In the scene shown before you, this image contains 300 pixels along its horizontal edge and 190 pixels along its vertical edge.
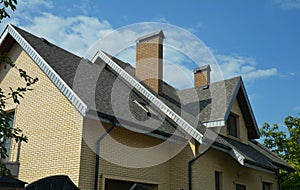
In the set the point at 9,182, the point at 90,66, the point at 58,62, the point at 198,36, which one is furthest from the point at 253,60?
the point at 9,182

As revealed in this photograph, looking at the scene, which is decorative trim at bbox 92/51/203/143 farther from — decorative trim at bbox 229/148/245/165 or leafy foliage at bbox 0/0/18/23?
leafy foliage at bbox 0/0/18/23

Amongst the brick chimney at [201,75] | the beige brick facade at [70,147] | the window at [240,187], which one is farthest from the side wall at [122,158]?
the brick chimney at [201,75]

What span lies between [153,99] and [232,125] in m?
4.15

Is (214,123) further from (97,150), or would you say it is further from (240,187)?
(97,150)

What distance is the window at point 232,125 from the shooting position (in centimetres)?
1423

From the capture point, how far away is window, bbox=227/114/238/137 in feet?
46.7

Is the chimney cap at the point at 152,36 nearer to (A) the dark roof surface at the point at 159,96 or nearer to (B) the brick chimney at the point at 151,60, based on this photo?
(B) the brick chimney at the point at 151,60

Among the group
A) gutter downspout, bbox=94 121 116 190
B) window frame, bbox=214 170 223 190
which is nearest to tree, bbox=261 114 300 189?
window frame, bbox=214 170 223 190

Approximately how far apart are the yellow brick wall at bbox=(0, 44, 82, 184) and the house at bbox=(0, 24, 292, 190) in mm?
28

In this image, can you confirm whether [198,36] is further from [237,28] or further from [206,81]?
[206,81]

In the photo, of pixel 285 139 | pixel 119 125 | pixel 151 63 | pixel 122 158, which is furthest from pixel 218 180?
pixel 285 139

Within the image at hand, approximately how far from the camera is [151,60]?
14.3m

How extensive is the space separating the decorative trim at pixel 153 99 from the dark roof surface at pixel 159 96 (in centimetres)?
21

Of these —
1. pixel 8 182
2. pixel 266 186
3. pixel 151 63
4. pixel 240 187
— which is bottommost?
pixel 8 182
